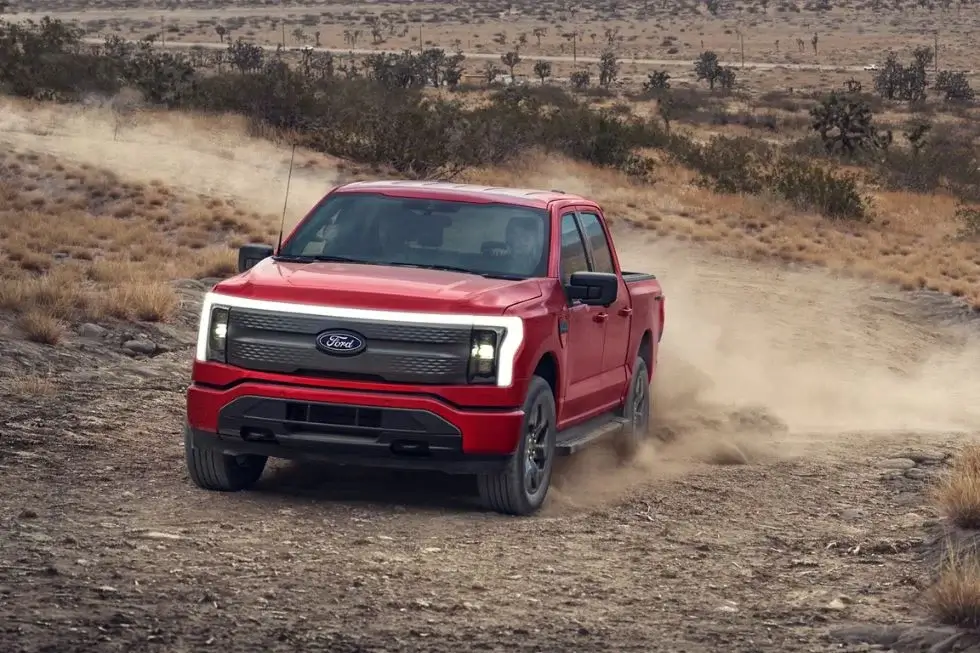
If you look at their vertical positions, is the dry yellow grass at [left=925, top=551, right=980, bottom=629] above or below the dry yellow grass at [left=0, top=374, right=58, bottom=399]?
above

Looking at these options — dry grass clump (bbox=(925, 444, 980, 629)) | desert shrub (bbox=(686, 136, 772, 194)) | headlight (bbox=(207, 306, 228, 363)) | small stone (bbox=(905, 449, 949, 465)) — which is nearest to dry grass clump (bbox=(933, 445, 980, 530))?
dry grass clump (bbox=(925, 444, 980, 629))

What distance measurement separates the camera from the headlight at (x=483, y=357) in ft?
25.8

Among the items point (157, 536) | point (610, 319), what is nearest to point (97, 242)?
point (610, 319)

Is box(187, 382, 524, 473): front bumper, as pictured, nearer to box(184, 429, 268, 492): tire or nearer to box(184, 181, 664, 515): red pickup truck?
box(184, 181, 664, 515): red pickup truck

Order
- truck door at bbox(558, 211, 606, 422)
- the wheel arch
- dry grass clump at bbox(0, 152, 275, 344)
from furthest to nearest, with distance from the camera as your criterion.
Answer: dry grass clump at bbox(0, 152, 275, 344)
the wheel arch
truck door at bbox(558, 211, 606, 422)

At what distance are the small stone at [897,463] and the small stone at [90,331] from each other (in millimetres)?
7174

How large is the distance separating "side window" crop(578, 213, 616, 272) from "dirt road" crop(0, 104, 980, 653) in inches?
50.9

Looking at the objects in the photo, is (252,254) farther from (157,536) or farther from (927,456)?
(927,456)

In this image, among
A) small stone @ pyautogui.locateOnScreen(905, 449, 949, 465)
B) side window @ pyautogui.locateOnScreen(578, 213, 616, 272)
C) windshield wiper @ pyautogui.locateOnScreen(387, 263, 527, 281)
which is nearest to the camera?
windshield wiper @ pyautogui.locateOnScreen(387, 263, 527, 281)

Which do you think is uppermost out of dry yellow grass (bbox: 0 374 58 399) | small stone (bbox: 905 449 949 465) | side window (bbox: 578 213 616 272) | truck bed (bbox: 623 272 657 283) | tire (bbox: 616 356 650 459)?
side window (bbox: 578 213 616 272)

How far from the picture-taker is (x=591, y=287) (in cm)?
863

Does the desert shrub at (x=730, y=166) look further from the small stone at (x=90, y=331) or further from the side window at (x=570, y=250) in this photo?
the side window at (x=570, y=250)

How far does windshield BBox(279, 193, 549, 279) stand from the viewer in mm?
8789

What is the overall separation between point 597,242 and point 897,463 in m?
2.92
